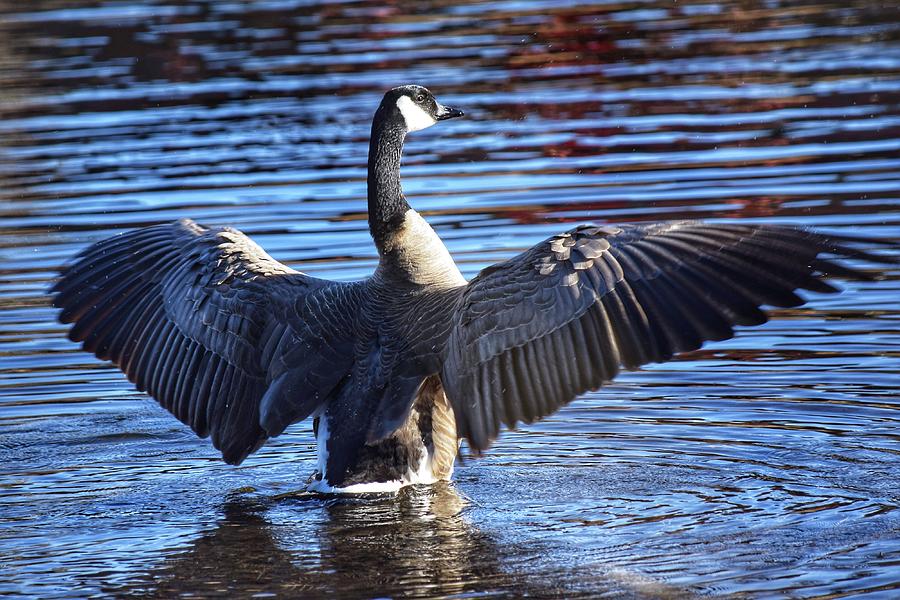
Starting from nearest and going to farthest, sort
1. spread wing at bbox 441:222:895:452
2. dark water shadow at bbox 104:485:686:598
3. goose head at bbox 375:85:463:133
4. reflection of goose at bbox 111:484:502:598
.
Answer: dark water shadow at bbox 104:485:686:598 < reflection of goose at bbox 111:484:502:598 < spread wing at bbox 441:222:895:452 < goose head at bbox 375:85:463:133

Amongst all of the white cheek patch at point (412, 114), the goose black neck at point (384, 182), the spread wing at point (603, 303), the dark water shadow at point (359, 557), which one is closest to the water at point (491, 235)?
the dark water shadow at point (359, 557)

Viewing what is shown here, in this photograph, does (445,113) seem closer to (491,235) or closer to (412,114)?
(412,114)

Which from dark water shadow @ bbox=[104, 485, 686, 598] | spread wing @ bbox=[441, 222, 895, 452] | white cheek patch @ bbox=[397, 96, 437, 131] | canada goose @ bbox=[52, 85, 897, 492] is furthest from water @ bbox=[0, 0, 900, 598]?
white cheek patch @ bbox=[397, 96, 437, 131]

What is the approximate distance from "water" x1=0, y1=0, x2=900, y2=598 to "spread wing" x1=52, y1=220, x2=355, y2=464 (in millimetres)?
454

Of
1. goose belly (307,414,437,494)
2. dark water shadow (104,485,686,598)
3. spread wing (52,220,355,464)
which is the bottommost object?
dark water shadow (104,485,686,598)

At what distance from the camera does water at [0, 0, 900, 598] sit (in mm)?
6703

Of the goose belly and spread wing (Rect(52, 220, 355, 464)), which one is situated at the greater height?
spread wing (Rect(52, 220, 355, 464))

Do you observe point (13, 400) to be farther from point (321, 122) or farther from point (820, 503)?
point (321, 122)

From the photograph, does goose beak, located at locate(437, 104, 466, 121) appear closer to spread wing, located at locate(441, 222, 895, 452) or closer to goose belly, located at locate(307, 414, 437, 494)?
spread wing, located at locate(441, 222, 895, 452)

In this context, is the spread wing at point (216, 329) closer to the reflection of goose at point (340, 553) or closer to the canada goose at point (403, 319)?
the canada goose at point (403, 319)

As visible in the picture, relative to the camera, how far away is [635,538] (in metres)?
6.69

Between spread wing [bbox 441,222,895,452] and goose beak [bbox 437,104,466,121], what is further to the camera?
goose beak [bbox 437,104,466,121]

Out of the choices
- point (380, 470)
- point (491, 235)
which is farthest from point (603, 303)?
point (491, 235)

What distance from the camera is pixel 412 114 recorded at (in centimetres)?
865
